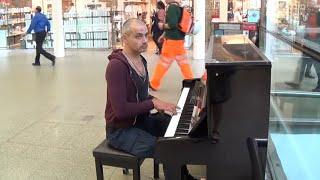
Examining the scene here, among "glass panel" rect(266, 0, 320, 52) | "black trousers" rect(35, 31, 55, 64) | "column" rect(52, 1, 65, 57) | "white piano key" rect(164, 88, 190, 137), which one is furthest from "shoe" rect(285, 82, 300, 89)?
"column" rect(52, 1, 65, 57)

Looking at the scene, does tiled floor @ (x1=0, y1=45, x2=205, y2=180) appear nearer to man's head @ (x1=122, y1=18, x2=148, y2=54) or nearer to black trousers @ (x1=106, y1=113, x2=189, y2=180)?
black trousers @ (x1=106, y1=113, x2=189, y2=180)

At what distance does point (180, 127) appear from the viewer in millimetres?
2254

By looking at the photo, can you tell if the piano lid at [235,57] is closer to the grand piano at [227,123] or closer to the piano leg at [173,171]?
the grand piano at [227,123]

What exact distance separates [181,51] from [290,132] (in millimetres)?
2679

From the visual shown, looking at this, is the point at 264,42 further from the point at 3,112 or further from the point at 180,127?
the point at 3,112

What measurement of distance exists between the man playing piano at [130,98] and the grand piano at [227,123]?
0.38 metres

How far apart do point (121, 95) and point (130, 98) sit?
0.13 meters

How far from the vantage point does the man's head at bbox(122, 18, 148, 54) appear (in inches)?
96.1

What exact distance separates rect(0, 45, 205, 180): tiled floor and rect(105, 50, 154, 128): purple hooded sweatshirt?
0.81m

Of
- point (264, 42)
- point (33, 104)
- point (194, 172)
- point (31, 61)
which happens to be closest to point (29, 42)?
point (31, 61)

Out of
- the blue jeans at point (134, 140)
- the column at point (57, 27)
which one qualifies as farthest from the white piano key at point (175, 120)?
the column at point (57, 27)

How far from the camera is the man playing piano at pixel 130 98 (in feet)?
7.75

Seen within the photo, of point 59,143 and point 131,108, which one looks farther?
point 59,143

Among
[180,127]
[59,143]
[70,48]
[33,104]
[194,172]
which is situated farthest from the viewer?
[70,48]
